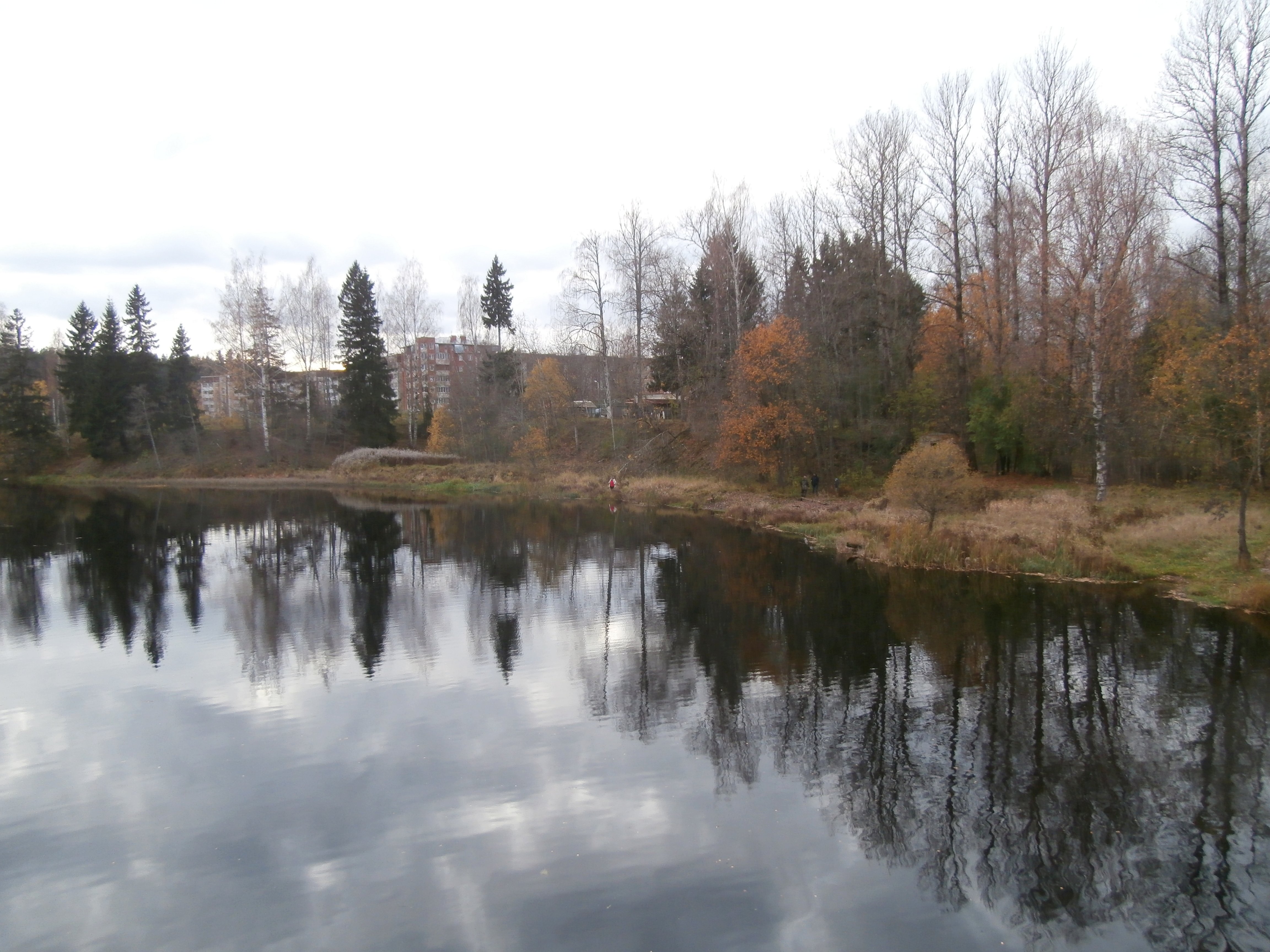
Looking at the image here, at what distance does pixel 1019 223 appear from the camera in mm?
31109

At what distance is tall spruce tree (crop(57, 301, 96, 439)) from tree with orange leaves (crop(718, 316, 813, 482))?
4463 cm

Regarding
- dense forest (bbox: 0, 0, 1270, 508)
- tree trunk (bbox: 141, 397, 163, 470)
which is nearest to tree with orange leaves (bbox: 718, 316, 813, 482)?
dense forest (bbox: 0, 0, 1270, 508)

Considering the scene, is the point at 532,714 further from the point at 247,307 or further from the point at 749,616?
the point at 247,307

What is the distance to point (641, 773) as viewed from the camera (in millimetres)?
8281

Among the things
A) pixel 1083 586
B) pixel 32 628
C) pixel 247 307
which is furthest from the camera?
pixel 247 307

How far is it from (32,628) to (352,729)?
30.1 feet

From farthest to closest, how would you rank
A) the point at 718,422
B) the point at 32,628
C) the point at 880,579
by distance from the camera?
the point at 718,422
the point at 880,579
the point at 32,628

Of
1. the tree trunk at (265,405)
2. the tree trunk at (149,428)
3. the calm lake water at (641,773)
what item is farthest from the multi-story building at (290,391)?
the calm lake water at (641,773)

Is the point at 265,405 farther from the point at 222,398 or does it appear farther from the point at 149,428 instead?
the point at 222,398

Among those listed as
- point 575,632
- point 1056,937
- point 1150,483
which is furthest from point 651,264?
point 1056,937

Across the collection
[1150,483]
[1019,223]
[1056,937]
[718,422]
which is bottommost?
[1056,937]

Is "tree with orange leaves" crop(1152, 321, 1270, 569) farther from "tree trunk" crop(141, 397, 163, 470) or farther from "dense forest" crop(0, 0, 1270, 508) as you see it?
"tree trunk" crop(141, 397, 163, 470)

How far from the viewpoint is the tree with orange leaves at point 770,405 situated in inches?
1266

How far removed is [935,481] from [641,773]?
561 inches
